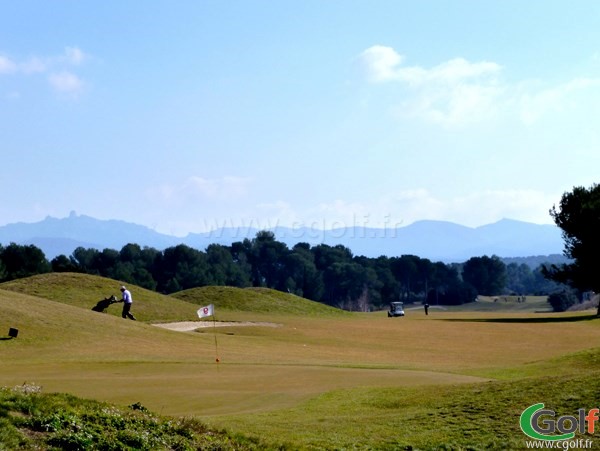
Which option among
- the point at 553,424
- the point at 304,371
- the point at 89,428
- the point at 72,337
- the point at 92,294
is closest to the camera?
the point at 89,428

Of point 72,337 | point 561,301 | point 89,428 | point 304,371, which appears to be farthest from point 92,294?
point 561,301

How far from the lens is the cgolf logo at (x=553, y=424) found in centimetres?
1441

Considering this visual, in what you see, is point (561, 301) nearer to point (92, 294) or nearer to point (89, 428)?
point (92, 294)

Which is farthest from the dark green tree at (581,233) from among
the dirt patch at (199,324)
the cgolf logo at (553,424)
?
the cgolf logo at (553,424)

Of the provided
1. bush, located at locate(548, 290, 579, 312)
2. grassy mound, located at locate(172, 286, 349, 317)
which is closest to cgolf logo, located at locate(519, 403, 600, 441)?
grassy mound, located at locate(172, 286, 349, 317)

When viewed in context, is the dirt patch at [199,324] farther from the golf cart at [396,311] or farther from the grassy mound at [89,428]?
the grassy mound at [89,428]

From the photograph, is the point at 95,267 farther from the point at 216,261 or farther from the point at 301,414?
the point at 301,414

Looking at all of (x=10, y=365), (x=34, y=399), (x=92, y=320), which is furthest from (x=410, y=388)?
(x=92, y=320)

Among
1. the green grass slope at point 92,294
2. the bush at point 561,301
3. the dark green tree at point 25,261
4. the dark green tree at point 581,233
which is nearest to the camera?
the green grass slope at point 92,294

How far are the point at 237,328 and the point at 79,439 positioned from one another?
47.2 m

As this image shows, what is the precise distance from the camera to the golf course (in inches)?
618

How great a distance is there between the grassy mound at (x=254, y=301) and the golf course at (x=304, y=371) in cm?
1360

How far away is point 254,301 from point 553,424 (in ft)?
232

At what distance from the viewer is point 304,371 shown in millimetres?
29547
